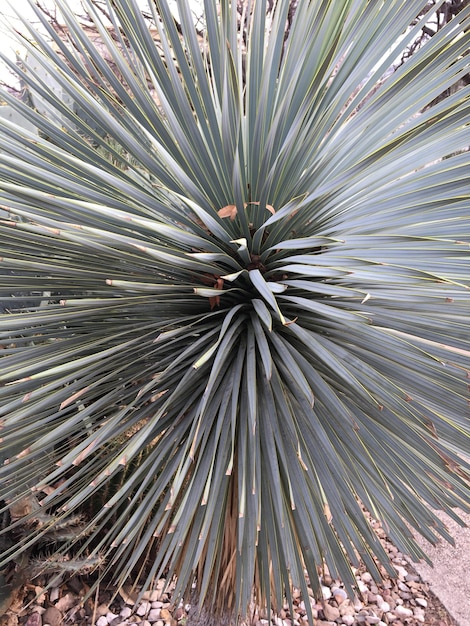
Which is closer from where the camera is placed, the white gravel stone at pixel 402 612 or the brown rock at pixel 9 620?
the brown rock at pixel 9 620

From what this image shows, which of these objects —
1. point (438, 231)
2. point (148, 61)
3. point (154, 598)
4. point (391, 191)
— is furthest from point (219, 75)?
point (154, 598)

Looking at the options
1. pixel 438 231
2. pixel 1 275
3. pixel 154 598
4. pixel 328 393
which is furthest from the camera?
pixel 154 598

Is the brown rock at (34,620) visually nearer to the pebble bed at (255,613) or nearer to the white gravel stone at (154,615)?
the pebble bed at (255,613)

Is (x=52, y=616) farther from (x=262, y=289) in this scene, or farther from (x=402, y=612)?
(x=262, y=289)

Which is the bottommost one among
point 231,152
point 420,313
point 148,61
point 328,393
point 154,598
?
point 154,598

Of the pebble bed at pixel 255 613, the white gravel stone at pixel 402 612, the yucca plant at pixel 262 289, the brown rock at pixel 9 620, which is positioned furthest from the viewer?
the white gravel stone at pixel 402 612

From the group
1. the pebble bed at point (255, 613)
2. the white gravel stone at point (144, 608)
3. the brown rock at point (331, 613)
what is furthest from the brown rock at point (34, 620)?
the brown rock at point (331, 613)

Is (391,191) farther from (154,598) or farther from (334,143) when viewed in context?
(154,598)
